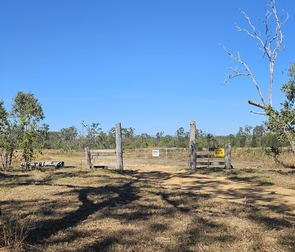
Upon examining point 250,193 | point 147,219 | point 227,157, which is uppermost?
point 227,157

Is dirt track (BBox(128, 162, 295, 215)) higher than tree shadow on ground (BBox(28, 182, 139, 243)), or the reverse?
tree shadow on ground (BBox(28, 182, 139, 243))

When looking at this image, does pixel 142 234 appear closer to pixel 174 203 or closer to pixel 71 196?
pixel 174 203

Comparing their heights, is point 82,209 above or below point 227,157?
below

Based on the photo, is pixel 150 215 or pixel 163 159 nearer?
pixel 150 215

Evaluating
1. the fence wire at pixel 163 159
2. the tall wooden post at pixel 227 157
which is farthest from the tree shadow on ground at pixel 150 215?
the fence wire at pixel 163 159

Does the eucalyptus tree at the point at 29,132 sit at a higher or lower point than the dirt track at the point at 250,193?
higher

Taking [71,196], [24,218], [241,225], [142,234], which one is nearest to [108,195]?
[71,196]

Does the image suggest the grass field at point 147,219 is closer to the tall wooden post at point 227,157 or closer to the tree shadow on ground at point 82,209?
the tree shadow on ground at point 82,209

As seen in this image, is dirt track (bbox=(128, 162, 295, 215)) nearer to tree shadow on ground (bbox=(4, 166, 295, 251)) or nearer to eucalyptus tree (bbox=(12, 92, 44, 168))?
tree shadow on ground (bbox=(4, 166, 295, 251))

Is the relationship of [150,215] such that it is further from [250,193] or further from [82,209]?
[250,193]

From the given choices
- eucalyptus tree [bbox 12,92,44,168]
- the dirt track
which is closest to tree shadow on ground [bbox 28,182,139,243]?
Result: the dirt track

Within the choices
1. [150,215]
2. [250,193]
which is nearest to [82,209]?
[150,215]

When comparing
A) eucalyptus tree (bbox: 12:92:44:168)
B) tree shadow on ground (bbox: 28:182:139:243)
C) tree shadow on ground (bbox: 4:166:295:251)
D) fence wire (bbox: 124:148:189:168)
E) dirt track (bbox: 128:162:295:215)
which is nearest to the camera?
tree shadow on ground (bbox: 4:166:295:251)

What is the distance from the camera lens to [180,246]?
3.93 meters
